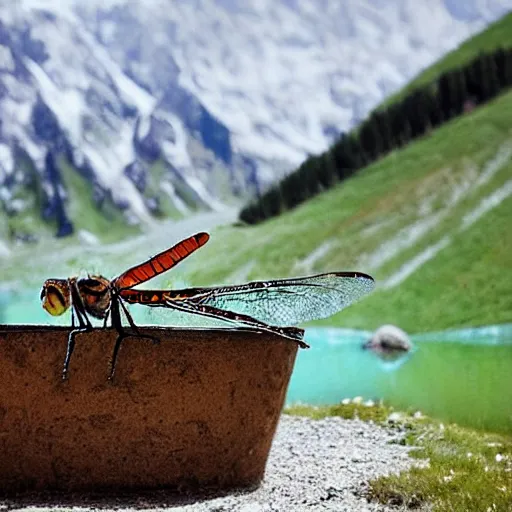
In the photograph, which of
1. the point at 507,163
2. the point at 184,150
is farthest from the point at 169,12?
the point at 507,163

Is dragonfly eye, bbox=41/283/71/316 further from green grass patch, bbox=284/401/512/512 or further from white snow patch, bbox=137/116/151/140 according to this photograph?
white snow patch, bbox=137/116/151/140

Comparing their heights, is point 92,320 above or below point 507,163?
below

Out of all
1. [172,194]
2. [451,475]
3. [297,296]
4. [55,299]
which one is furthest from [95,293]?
[172,194]

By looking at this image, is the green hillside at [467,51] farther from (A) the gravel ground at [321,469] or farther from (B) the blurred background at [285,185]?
(A) the gravel ground at [321,469]

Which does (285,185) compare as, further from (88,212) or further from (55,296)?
(88,212)

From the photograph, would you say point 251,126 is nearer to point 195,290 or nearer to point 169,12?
point 169,12

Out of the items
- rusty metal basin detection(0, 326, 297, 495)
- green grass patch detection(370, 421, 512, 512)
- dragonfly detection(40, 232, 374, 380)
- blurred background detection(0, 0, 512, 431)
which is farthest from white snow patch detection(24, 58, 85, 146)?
dragonfly detection(40, 232, 374, 380)

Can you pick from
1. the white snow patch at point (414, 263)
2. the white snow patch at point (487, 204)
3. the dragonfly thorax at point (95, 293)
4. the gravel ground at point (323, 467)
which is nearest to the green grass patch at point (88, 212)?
the white snow patch at point (487, 204)
